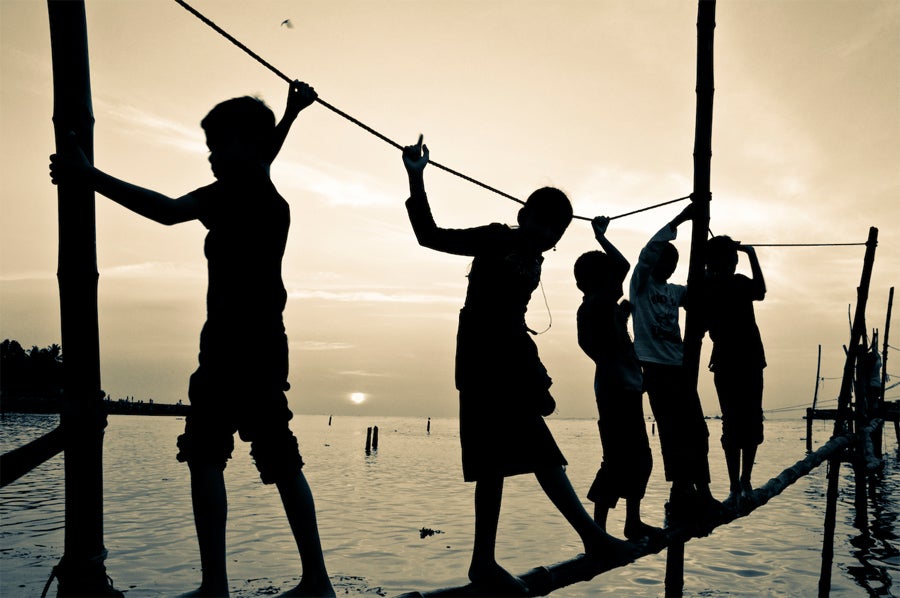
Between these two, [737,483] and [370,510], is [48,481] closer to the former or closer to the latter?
[370,510]

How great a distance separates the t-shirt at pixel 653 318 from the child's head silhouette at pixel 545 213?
1.72m

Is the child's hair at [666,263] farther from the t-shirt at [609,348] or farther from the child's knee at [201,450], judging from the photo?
the child's knee at [201,450]

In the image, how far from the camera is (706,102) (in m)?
4.50

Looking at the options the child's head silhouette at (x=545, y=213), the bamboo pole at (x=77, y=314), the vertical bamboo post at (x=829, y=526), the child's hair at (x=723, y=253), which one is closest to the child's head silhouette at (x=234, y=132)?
the bamboo pole at (x=77, y=314)

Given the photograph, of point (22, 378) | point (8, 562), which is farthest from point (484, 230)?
point (22, 378)

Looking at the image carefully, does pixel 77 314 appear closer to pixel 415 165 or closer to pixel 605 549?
pixel 415 165

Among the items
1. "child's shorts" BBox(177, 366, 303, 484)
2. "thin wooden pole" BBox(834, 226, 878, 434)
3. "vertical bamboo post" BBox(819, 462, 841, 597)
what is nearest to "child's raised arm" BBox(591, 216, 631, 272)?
"child's shorts" BBox(177, 366, 303, 484)

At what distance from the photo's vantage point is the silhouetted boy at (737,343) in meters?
5.89

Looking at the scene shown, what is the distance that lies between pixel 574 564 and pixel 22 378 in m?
100

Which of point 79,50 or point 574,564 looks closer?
point 79,50

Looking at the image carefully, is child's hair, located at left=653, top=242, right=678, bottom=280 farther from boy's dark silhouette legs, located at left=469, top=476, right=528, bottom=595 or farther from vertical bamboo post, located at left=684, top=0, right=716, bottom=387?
boy's dark silhouette legs, located at left=469, top=476, right=528, bottom=595

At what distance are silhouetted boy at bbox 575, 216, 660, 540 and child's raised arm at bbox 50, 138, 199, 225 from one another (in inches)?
124

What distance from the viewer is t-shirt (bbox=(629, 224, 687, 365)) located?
5.04m

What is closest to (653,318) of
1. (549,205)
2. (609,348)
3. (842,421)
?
(609,348)
